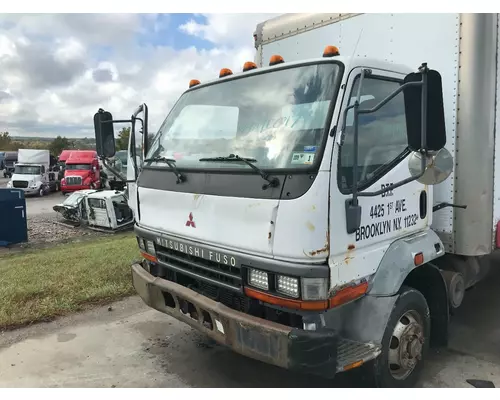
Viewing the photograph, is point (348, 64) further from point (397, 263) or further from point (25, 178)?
point (25, 178)

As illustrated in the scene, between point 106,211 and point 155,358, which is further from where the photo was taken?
point 106,211

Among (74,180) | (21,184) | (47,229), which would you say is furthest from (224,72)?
(21,184)

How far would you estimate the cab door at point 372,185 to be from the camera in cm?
271

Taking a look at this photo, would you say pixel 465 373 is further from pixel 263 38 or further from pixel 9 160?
pixel 9 160

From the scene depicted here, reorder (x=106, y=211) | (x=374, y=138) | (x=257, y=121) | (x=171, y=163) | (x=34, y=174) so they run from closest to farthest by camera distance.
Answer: (x=374, y=138) < (x=257, y=121) < (x=171, y=163) < (x=106, y=211) < (x=34, y=174)

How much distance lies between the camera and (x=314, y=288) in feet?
8.70

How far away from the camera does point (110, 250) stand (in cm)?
857

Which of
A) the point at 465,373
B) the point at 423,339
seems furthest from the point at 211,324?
the point at 465,373

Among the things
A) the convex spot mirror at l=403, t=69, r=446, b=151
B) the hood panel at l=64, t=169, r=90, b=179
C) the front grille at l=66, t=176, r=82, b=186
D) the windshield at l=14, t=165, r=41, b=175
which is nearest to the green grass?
the convex spot mirror at l=403, t=69, r=446, b=151

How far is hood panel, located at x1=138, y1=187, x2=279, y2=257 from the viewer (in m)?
2.78

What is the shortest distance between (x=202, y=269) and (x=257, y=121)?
3.69ft

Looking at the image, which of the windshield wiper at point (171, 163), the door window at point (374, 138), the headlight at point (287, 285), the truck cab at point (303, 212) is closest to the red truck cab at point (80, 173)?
the windshield wiper at point (171, 163)

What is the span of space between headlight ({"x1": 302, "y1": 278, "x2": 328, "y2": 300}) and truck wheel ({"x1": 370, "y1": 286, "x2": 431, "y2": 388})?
0.69m

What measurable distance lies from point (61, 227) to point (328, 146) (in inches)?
530
